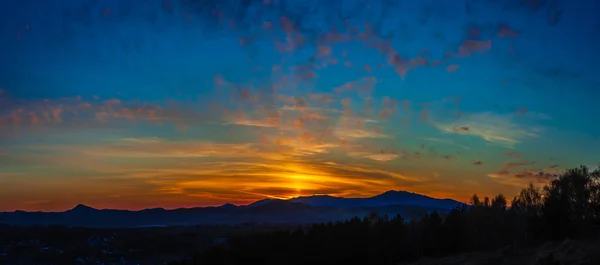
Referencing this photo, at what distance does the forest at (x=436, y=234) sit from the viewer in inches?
2143

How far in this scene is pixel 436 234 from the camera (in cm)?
6431

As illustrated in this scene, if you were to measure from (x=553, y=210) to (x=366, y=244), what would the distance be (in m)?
23.3

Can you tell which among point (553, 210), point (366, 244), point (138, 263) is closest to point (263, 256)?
point (366, 244)

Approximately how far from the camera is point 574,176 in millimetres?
62875

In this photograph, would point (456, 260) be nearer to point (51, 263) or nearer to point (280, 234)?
point (280, 234)

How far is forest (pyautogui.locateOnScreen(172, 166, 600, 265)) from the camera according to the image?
5444 cm

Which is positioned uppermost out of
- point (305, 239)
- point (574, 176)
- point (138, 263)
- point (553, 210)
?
point (574, 176)

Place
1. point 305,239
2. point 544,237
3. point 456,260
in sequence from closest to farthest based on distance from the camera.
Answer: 1. point 456,260
2. point 305,239
3. point 544,237

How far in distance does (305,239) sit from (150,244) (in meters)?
74.4

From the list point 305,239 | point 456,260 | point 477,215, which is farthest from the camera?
point 477,215

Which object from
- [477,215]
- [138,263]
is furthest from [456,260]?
[138,263]

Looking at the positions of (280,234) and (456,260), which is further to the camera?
(280,234)

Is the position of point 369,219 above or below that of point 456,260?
above

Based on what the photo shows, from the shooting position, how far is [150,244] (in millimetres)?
120500
